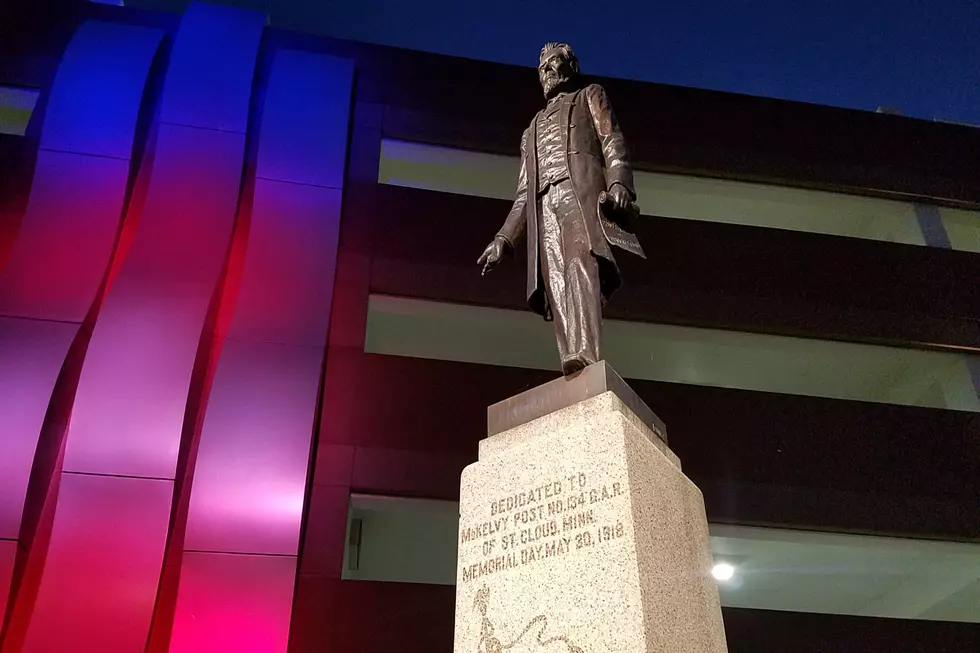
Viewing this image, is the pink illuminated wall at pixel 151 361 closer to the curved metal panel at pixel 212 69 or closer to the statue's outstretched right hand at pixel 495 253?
the curved metal panel at pixel 212 69

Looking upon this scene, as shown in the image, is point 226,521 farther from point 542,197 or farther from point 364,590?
point 542,197

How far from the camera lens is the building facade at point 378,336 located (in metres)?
6.52

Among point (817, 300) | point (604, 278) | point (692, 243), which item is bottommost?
point (604, 278)

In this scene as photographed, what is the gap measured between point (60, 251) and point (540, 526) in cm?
618

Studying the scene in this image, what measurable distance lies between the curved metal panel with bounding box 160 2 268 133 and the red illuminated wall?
2cm

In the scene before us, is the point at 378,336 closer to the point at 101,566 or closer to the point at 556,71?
the point at 101,566

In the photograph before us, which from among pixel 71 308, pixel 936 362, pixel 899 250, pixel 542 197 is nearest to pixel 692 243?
pixel 899 250

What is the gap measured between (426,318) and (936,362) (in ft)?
22.3

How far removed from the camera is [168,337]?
7.21 meters

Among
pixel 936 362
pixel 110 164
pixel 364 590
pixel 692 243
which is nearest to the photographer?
pixel 364 590

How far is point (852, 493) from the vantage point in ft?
28.1

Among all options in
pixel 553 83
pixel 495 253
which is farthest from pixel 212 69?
pixel 495 253

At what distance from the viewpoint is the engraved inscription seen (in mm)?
3307

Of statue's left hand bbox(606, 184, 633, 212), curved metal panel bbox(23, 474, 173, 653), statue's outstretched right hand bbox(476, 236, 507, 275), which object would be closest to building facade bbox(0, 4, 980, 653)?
curved metal panel bbox(23, 474, 173, 653)
